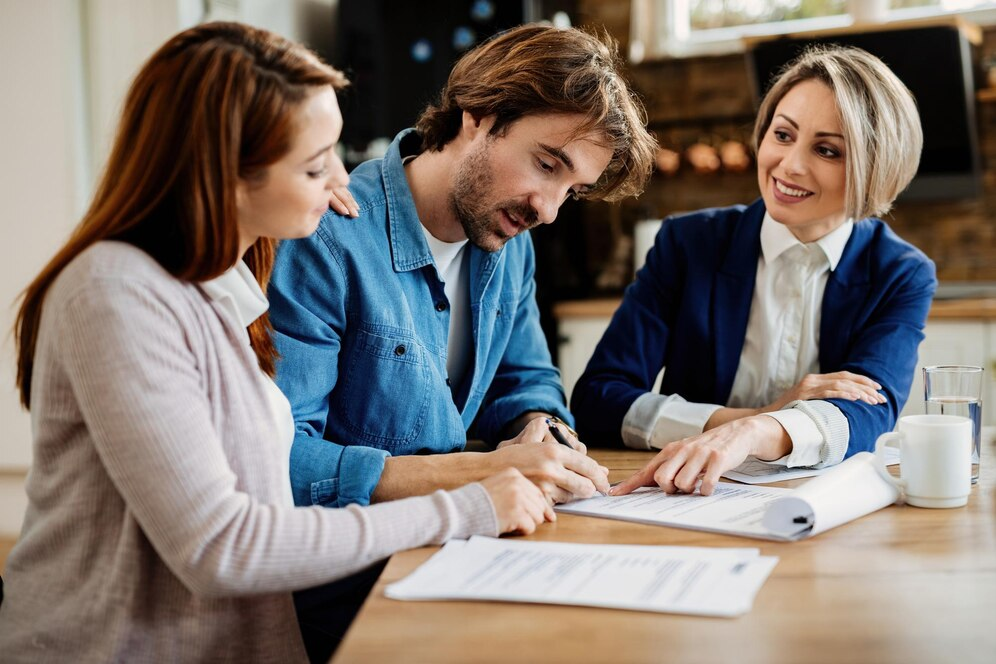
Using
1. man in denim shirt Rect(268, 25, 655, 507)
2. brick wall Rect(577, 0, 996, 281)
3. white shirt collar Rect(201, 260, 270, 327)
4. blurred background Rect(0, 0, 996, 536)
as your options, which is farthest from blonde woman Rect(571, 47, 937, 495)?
brick wall Rect(577, 0, 996, 281)

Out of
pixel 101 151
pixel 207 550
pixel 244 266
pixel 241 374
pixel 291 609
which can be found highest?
pixel 101 151

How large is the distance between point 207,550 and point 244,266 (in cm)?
38

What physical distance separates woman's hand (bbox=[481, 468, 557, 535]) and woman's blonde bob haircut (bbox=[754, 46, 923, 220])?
39.8 inches

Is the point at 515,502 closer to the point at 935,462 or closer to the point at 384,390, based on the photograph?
the point at 384,390

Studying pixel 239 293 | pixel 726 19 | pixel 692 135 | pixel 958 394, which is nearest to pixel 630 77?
pixel 692 135

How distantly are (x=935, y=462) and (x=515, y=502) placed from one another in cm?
55

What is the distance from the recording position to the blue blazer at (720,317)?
182 centimetres

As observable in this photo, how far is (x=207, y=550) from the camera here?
3.12 feet

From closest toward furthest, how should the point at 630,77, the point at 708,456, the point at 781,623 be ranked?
the point at 781,623
the point at 708,456
the point at 630,77

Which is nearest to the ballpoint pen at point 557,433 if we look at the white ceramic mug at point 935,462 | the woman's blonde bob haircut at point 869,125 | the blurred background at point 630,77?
the white ceramic mug at point 935,462

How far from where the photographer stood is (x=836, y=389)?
65.1 inches

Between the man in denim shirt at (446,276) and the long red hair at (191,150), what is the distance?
0.38 m

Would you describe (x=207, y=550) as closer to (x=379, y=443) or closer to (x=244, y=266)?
(x=244, y=266)

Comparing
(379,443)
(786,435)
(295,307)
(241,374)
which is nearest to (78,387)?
(241,374)
